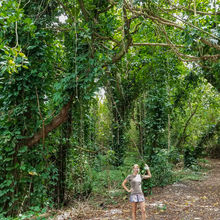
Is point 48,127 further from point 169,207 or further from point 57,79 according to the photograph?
point 169,207

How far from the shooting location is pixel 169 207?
5.79m

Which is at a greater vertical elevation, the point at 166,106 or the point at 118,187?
the point at 166,106

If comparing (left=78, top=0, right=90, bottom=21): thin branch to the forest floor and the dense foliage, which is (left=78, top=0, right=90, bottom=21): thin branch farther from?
the forest floor

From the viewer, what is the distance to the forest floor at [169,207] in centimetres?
514

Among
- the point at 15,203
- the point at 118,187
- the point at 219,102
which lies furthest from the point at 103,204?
the point at 219,102

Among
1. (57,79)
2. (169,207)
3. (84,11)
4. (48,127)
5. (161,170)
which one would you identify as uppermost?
(84,11)

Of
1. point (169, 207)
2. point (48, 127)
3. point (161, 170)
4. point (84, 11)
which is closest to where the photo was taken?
point (84, 11)

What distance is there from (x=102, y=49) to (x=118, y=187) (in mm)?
5227

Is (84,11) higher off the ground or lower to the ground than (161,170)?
higher

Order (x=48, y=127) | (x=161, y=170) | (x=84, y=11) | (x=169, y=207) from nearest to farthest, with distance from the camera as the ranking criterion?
(x=84, y=11), (x=48, y=127), (x=169, y=207), (x=161, y=170)

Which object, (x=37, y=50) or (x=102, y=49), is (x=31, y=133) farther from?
(x=102, y=49)

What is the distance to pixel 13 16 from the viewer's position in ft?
11.1

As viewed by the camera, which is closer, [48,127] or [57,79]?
[48,127]

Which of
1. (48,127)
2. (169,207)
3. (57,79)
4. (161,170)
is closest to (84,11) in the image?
(57,79)
